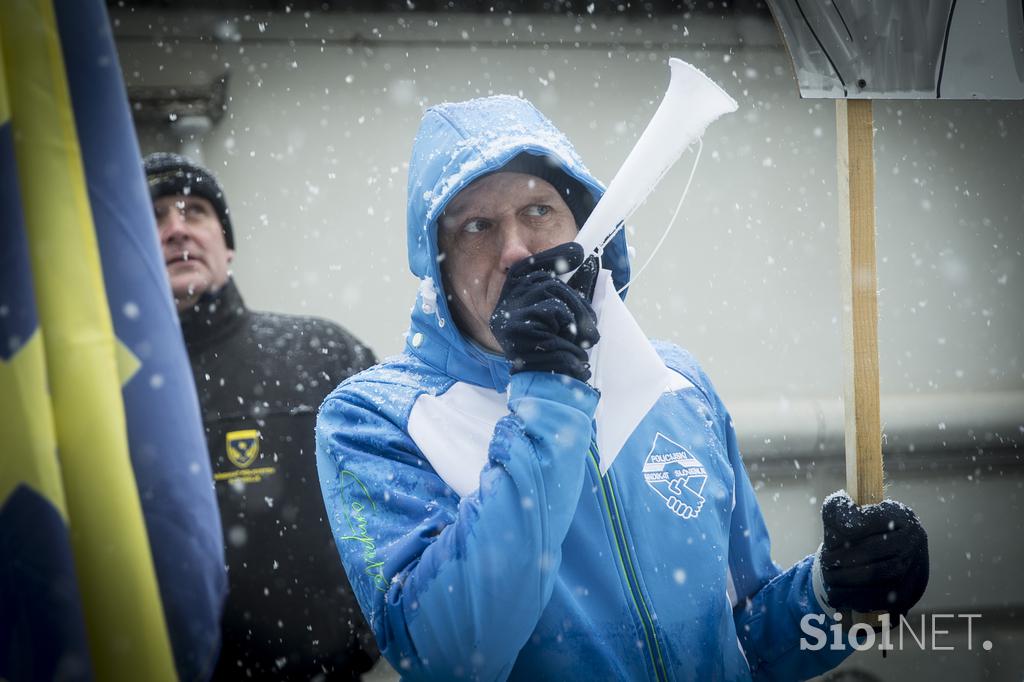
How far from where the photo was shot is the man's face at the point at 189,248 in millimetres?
2812

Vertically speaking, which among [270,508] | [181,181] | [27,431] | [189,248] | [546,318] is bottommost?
[270,508]

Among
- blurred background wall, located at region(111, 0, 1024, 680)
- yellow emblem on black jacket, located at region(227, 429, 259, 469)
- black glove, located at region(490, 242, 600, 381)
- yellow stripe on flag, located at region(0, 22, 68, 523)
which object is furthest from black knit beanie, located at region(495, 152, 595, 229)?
blurred background wall, located at region(111, 0, 1024, 680)

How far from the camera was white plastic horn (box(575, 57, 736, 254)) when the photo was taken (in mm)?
1573

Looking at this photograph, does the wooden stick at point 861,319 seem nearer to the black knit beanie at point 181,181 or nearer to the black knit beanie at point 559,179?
the black knit beanie at point 559,179

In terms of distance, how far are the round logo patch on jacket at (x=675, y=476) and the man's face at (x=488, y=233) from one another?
397mm

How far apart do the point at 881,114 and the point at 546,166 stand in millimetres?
3845

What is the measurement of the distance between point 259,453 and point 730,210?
10.2 ft

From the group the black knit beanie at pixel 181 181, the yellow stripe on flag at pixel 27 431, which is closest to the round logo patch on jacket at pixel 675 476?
the yellow stripe on flag at pixel 27 431

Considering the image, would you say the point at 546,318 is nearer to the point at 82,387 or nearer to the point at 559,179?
the point at 559,179

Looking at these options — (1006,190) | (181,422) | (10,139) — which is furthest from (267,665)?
(1006,190)

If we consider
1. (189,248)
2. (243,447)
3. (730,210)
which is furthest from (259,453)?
(730,210)

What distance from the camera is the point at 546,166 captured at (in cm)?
173

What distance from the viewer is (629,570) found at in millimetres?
1466

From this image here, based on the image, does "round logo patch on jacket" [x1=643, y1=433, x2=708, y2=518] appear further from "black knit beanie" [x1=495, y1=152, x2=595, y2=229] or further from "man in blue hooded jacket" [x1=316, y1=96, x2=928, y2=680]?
"black knit beanie" [x1=495, y1=152, x2=595, y2=229]
